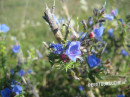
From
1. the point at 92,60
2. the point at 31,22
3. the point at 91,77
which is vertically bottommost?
the point at 91,77

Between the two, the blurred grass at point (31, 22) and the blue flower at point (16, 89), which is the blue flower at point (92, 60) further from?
the blurred grass at point (31, 22)

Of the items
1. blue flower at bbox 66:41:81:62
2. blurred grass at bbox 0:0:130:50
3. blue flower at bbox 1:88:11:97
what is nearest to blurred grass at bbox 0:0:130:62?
blurred grass at bbox 0:0:130:50

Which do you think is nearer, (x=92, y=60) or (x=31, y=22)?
(x=92, y=60)

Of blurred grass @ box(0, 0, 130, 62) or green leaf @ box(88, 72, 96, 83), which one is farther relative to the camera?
blurred grass @ box(0, 0, 130, 62)

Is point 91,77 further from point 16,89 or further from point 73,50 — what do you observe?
point 16,89

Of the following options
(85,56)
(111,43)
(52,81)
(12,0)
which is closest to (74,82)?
(52,81)

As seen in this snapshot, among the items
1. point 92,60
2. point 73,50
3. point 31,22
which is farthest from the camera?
point 31,22

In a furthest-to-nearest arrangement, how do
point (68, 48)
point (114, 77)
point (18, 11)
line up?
point (18, 11) < point (114, 77) < point (68, 48)

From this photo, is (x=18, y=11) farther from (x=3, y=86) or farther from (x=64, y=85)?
(x=3, y=86)

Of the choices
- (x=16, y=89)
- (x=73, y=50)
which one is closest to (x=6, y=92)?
(x=16, y=89)

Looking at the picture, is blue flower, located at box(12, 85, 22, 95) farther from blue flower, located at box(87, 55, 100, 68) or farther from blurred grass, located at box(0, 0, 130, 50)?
blurred grass, located at box(0, 0, 130, 50)

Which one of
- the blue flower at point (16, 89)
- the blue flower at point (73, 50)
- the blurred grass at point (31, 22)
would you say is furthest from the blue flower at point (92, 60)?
the blurred grass at point (31, 22)
